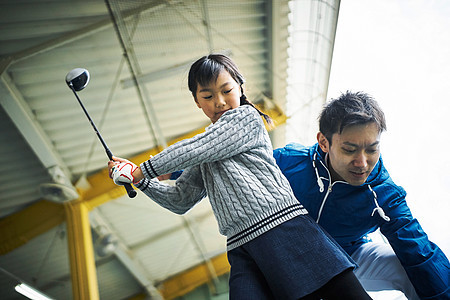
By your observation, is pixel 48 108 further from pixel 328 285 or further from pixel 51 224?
pixel 328 285

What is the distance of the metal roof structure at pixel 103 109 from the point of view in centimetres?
329

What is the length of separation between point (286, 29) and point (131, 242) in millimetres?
2677

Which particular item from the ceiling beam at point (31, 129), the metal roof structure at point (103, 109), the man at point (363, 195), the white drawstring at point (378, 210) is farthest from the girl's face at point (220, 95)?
the ceiling beam at point (31, 129)

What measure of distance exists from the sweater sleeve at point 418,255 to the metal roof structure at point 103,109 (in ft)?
7.92

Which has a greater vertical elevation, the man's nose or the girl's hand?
the girl's hand

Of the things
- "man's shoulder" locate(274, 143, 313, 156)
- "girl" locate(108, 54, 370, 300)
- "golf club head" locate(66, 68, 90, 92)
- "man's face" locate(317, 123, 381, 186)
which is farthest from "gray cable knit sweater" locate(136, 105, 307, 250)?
"golf club head" locate(66, 68, 90, 92)

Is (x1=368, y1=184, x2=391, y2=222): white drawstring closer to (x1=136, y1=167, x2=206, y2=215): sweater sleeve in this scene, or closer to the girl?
the girl

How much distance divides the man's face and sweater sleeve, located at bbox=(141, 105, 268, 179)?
34 centimetres

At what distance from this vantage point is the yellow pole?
10.9ft

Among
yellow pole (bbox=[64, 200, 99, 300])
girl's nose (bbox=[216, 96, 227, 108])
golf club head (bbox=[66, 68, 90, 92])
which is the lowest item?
girl's nose (bbox=[216, 96, 227, 108])

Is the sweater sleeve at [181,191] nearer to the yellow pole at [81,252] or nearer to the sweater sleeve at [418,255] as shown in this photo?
the sweater sleeve at [418,255]

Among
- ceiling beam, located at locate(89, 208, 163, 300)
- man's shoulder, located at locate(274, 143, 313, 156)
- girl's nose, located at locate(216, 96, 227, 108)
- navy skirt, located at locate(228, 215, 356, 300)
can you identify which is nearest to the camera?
navy skirt, located at locate(228, 215, 356, 300)

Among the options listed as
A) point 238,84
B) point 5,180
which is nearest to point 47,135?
point 5,180

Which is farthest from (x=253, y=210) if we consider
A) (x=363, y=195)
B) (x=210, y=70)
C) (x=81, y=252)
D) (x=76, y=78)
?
(x=81, y=252)
